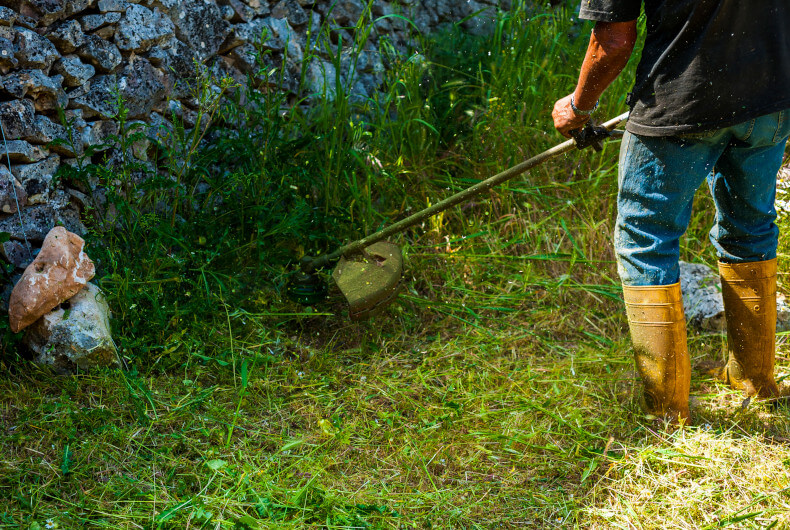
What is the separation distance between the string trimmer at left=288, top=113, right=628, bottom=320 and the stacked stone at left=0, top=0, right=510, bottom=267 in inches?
37.8

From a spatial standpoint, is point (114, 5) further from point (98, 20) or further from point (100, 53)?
point (100, 53)

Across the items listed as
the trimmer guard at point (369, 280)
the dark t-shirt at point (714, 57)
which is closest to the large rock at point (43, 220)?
the trimmer guard at point (369, 280)

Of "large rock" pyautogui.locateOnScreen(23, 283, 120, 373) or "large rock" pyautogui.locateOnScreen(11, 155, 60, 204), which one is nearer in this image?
"large rock" pyautogui.locateOnScreen(23, 283, 120, 373)

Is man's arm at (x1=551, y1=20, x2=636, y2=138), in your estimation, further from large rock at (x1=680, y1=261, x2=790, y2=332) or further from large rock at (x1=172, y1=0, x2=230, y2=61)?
large rock at (x1=172, y1=0, x2=230, y2=61)

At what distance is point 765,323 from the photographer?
2547 millimetres

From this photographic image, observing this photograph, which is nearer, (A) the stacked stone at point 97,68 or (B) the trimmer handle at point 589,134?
(B) the trimmer handle at point 589,134

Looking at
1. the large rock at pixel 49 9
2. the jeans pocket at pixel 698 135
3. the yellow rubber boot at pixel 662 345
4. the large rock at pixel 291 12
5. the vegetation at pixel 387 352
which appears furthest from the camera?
the large rock at pixel 291 12

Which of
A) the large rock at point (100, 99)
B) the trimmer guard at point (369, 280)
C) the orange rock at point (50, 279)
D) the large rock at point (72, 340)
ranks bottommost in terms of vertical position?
the trimmer guard at point (369, 280)

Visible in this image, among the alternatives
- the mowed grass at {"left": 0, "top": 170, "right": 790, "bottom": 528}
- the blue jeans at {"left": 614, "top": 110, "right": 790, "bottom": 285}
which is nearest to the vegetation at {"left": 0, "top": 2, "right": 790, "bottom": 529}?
the mowed grass at {"left": 0, "top": 170, "right": 790, "bottom": 528}

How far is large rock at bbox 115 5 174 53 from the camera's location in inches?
120

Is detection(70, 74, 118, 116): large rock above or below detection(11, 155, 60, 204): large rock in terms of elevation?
above

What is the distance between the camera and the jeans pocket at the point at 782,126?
214cm

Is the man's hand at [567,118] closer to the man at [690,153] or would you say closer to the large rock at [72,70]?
the man at [690,153]

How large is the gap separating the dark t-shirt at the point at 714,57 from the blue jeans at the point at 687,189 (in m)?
0.08
